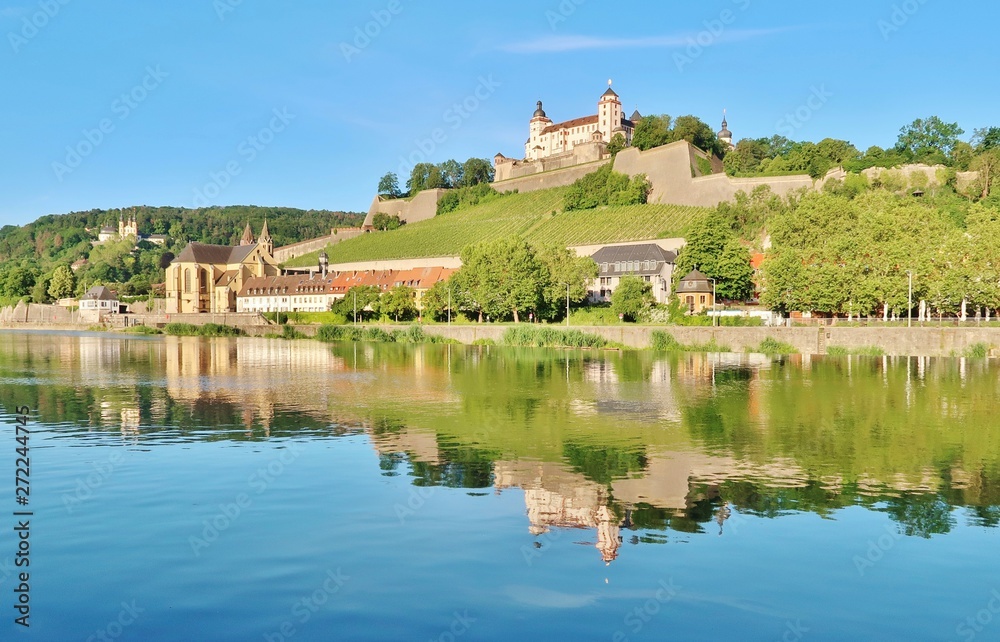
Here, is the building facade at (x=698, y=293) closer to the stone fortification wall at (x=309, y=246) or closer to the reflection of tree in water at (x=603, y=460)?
the reflection of tree in water at (x=603, y=460)

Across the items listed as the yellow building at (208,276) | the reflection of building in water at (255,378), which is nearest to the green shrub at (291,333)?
the reflection of building in water at (255,378)

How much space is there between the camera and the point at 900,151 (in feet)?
304

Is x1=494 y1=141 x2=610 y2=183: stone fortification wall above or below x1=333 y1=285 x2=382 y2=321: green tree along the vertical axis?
above

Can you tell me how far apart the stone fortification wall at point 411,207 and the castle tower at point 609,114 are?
2926 centimetres

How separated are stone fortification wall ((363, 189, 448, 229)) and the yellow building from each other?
22.8 meters

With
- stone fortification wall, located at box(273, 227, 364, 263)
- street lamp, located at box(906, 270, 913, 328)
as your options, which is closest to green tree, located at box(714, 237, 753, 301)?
street lamp, located at box(906, 270, 913, 328)

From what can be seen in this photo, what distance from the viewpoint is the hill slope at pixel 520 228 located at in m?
92.7

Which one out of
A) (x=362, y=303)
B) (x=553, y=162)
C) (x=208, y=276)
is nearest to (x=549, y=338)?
(x=362, y=303)

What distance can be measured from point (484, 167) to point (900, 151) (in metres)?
72.1

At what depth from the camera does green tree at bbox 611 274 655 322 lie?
2719 inches

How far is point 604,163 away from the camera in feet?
392

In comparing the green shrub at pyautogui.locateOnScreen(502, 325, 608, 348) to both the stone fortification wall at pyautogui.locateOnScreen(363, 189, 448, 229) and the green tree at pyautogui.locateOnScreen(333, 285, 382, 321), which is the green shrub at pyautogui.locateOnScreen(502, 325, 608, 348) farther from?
the stone fortification wall at pyautogui.locateOnScreen(363, 189, 448, 229)

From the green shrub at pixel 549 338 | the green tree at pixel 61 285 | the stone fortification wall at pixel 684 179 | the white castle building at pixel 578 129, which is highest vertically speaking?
the white castle building at pixel 578 129

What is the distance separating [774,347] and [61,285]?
12677 cm
